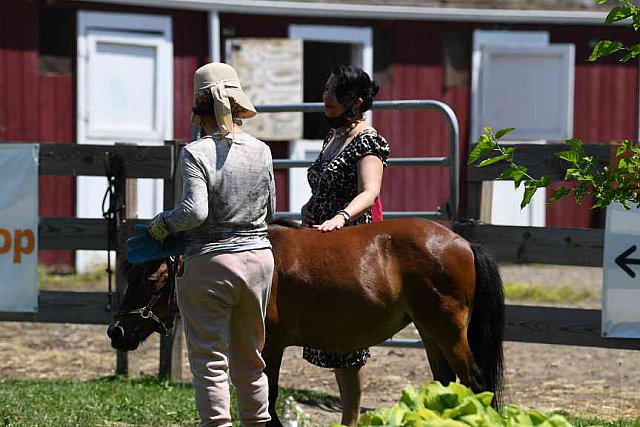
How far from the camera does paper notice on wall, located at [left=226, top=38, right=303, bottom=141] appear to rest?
12.7m

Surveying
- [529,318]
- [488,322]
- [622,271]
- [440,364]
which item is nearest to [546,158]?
[622,271]

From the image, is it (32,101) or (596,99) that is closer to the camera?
(32,101)

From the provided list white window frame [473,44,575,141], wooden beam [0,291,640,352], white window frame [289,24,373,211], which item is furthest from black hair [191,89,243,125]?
white window frame [473,44,575,141]

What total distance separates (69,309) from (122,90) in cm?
576

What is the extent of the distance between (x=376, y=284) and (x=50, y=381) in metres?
2.88

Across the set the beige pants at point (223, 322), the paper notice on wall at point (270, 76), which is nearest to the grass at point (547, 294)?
the paper notice on wall at point (270, 76)

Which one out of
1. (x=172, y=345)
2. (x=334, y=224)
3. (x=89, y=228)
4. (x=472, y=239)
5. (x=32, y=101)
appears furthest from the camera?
(x=32, y=101)

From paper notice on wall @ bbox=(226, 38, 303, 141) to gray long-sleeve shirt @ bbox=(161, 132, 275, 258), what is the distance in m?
8.35

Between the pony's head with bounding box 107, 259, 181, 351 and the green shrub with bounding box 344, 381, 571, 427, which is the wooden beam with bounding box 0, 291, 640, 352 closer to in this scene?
the pony's head with bounding box 107, 259, 181, 351

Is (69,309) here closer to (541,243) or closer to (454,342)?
(541,243)

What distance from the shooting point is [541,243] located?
6.46m

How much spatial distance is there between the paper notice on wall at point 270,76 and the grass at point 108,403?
6.14 metres

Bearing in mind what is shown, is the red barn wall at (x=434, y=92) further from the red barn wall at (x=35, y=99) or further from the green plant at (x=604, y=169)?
the green plant at (x=604, y=169)

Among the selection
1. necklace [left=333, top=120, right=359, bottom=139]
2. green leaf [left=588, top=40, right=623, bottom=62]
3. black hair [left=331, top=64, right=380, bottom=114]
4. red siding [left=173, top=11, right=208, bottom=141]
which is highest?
red siding [left=173, top=11, right=208, bottom=141]
